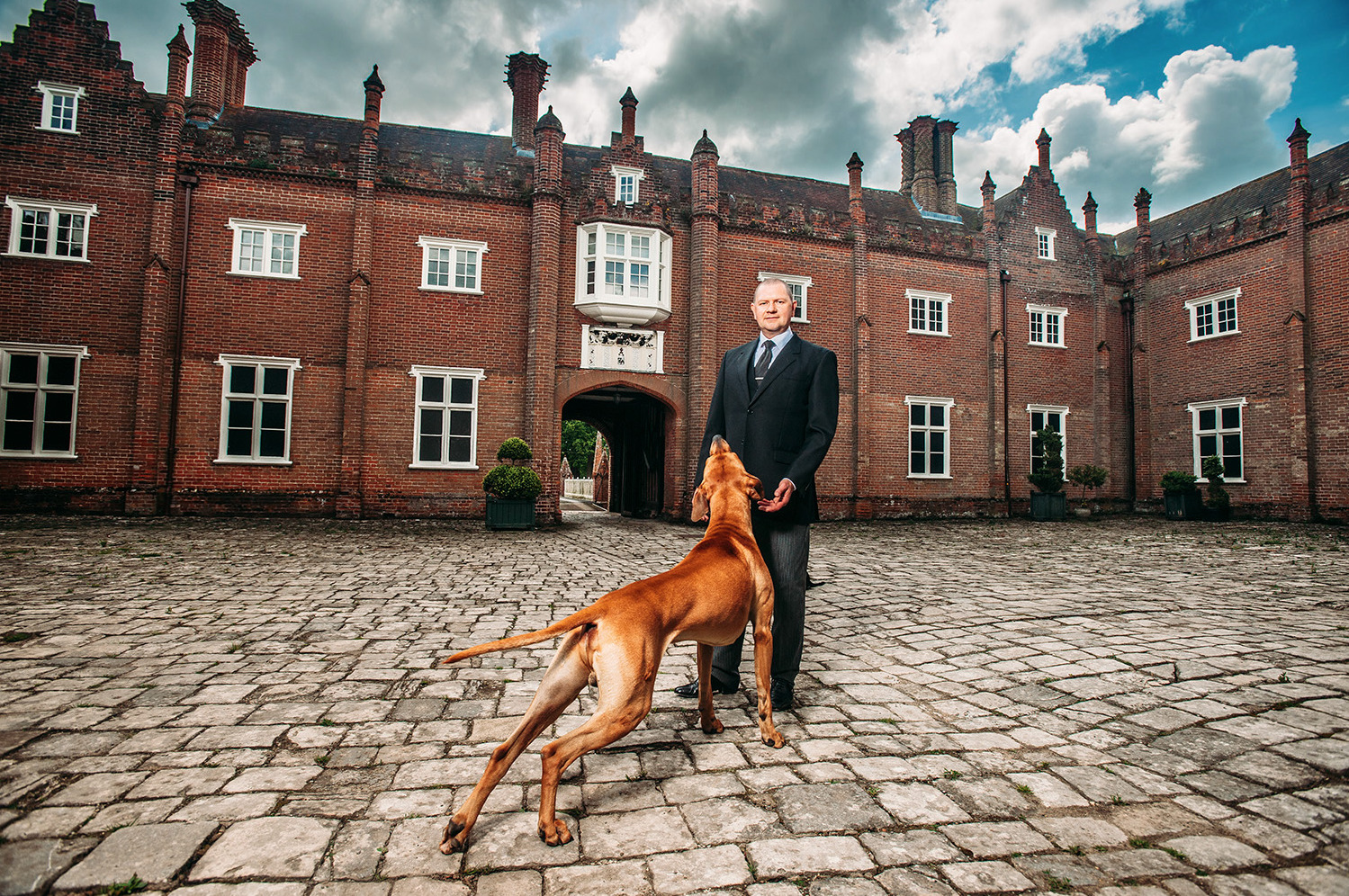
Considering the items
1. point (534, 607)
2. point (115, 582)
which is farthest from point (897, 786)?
point (115, 582)

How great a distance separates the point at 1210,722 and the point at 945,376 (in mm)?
17692

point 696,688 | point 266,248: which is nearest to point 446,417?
point 266,248

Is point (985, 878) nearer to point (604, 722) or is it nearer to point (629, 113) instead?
point (604, 722)

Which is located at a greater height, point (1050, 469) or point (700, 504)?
point (1050, 469)

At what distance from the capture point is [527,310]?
16297 millimetres

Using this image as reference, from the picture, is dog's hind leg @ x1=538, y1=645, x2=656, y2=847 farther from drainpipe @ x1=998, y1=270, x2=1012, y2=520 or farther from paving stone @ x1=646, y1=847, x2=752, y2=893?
drainpipe @ x1=998, y1=270, x2=1012, y2=520

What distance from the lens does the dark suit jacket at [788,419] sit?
11.8ft

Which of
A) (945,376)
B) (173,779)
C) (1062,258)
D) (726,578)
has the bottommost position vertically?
(173,779)

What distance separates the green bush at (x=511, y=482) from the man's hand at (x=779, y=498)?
36.9ft

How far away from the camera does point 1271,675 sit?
157 inches

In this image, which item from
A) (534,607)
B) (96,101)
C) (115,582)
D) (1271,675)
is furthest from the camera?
(96,101)

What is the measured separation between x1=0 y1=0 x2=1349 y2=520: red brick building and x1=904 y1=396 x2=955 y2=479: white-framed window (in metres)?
0.11

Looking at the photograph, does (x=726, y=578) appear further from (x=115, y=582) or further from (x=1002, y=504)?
(x=1002, y=504)

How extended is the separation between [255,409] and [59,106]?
8238 mm
